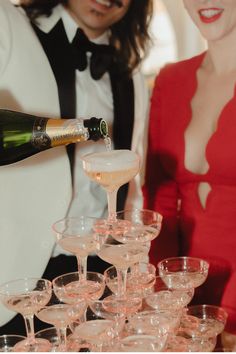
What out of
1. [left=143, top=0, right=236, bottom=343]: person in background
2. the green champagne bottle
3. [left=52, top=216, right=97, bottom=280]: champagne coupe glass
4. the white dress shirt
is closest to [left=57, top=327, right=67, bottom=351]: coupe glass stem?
[left=52, top=216, right=97, bottom=280]: champagne coupe glass

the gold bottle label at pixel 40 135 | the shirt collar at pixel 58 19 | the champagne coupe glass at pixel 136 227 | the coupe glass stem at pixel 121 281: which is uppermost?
the shirt collar at pixel 58 19

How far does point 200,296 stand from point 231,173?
0.38m

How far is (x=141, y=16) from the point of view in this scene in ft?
5.94

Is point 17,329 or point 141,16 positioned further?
point 141,16

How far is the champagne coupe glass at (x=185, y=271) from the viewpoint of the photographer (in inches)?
42.2

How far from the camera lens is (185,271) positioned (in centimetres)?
113

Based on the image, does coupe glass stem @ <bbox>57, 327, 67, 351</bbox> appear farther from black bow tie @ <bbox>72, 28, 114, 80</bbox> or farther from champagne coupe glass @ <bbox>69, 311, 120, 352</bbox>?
black bow tie @ <bbox>72, 28, 114, 80</bbox>

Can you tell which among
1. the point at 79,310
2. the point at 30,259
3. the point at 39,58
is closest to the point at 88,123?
the point at 79,310

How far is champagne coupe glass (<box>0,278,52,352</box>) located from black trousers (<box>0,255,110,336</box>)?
574 mm

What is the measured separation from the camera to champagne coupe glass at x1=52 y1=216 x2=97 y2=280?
1012 millimetres

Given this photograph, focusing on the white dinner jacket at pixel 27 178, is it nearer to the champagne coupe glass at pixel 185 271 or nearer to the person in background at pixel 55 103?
the person in background at pixel 55 103

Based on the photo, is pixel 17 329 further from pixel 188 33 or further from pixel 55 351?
pixel 188 33

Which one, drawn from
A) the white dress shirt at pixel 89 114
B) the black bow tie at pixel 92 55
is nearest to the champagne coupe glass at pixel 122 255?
the white dress shirt at pixel 89 114

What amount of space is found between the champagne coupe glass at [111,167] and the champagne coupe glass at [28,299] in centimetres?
18
